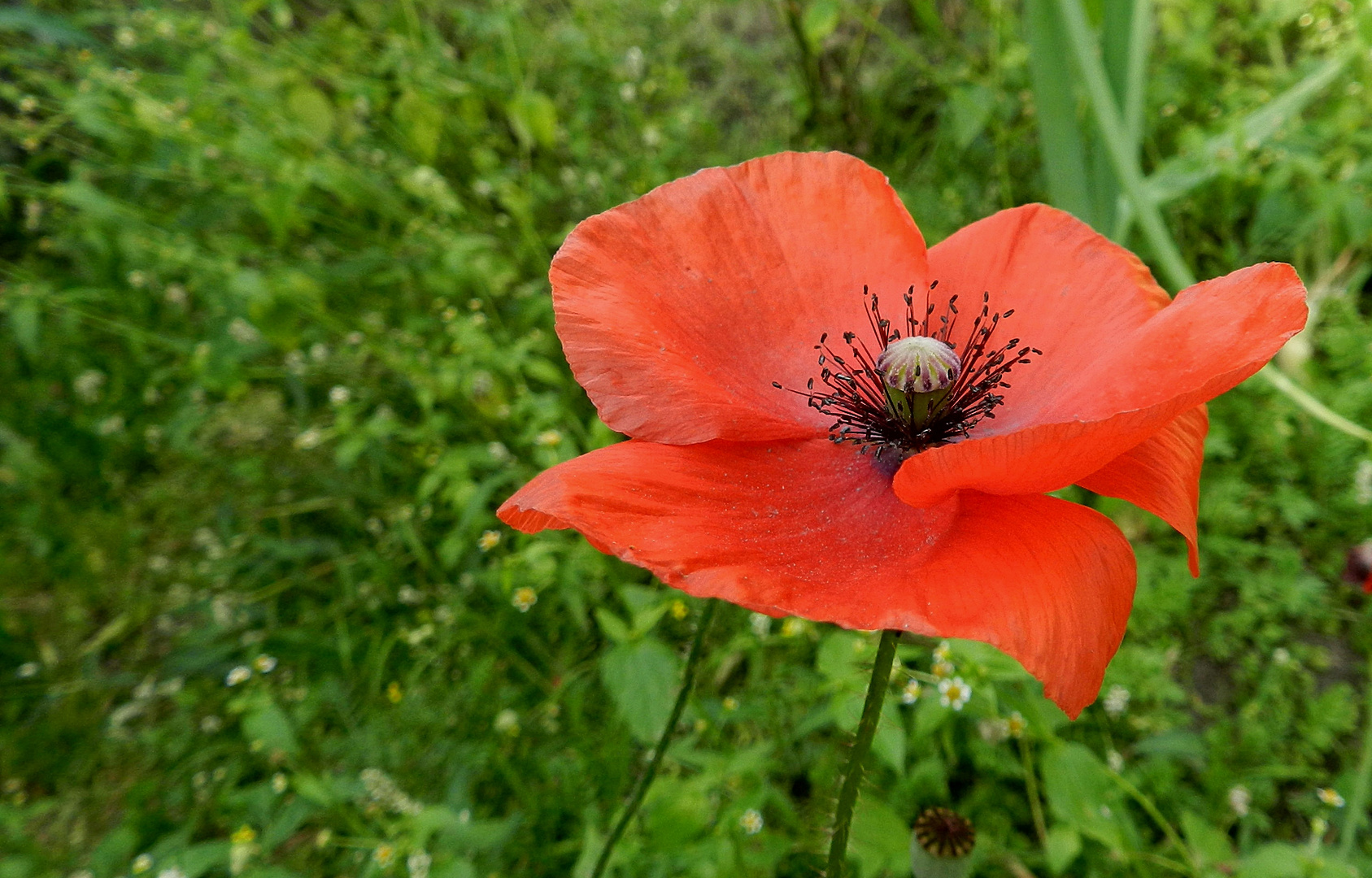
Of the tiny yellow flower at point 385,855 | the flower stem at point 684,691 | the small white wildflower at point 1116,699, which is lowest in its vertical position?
the small white wildflower at point 1116,699

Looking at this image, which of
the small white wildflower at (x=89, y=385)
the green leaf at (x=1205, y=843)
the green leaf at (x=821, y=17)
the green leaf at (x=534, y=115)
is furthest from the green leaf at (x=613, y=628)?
the small white wildflower at (x=89, y=385)

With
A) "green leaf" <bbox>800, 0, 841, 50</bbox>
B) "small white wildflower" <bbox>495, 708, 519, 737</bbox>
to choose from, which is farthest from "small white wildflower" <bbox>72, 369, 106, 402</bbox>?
"green leaf" <bbox>800, 0, 841, 50</bbox>

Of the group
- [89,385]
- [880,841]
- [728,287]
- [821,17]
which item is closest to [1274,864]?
[880,841]

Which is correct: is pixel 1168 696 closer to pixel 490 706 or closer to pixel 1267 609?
pixel 1267 609

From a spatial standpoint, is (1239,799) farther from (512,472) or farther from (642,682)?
(512,472)

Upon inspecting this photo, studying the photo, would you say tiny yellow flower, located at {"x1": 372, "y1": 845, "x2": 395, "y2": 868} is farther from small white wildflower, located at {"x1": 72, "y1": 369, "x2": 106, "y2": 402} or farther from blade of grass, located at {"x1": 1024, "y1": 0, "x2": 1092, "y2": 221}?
small white wildflower, located at {"x1": 72, "y1": 369, "x2": 106, "y2": 402}

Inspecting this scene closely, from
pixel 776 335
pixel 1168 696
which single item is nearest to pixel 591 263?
pixel 776 335

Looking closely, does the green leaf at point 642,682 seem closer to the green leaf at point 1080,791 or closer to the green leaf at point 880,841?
the green leaf at point 880,841
